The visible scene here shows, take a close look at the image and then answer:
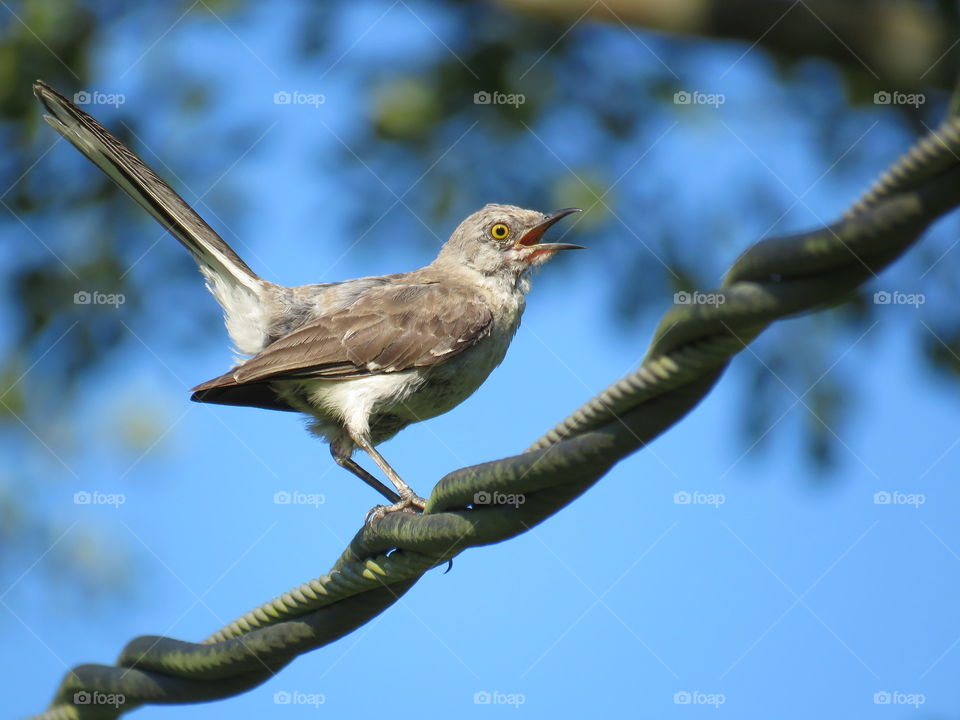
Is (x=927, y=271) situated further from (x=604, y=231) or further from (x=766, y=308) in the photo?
(x=766, y=308)

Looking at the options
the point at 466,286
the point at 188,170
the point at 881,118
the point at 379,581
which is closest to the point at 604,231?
the point at 466,286

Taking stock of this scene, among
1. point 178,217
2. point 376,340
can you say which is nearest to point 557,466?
point 376,340

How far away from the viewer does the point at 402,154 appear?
740 cm

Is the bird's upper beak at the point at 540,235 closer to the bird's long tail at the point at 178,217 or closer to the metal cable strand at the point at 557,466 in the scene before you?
the bird's long tail at the point at 178,217

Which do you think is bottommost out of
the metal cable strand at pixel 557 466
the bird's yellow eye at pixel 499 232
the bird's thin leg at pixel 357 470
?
the metal cable strand at pixel 557 466

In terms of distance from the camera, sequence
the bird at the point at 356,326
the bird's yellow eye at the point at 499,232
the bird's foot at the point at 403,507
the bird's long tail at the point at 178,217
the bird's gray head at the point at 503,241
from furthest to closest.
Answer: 1. the bird's yellow eye at the point at 499,232
2. the bird's gray head at the point at 503,241
3. the bird at the point at 356,326
4. the bird's long tail at the point at 178,217
5. the bird's foot at the point at 403,507

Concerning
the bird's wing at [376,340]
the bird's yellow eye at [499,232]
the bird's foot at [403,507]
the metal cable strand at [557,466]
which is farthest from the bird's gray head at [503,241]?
the metal cable strand at [557,466]

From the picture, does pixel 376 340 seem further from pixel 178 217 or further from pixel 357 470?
pixel 178 217

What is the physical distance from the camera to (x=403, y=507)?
4.87 meters

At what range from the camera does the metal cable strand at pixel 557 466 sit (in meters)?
1.89

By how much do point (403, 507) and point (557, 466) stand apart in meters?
2.50

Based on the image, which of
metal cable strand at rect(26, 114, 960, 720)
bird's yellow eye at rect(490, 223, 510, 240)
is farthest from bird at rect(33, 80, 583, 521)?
metal cable strand at rect(26, 114, 960, 720)

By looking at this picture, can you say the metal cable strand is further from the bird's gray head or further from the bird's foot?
the bird's gray head

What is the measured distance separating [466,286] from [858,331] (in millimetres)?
2880
